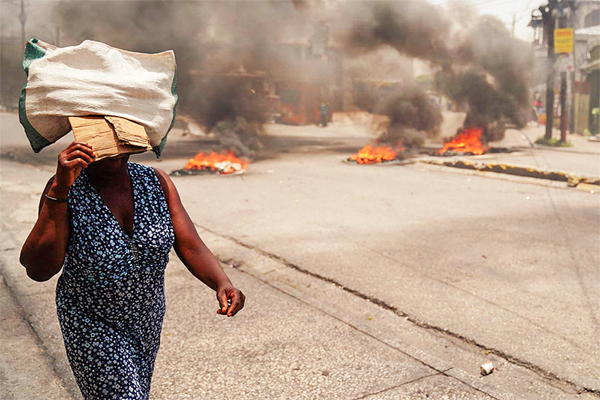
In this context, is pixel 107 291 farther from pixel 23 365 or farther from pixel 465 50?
pixel 465 50

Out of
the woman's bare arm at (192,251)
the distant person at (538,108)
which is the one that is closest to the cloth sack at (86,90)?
the woman's bare arm at (192,251)

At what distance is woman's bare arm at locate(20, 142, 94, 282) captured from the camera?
172 cm

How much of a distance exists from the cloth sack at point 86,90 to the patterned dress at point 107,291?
212 mm

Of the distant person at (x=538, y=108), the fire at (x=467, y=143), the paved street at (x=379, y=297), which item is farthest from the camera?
the distant person at (x=538, y=108)

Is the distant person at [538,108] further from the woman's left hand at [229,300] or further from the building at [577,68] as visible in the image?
the woman's left hand at [229,300]

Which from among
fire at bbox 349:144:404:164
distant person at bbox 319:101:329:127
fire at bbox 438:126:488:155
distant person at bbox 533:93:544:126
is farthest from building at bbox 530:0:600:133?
distant person at bbox 319:101:329:127

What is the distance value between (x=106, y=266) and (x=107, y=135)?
401 mm

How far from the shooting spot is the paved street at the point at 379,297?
3281mm

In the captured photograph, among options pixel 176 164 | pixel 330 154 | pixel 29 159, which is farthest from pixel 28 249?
pixel 330 154

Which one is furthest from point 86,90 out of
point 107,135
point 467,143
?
point 467,143

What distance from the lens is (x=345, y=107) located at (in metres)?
31.9

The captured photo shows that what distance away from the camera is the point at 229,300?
208 cm

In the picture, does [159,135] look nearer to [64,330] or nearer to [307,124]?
[64,330]

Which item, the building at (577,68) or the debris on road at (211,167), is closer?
the debris on road at (211,167)
